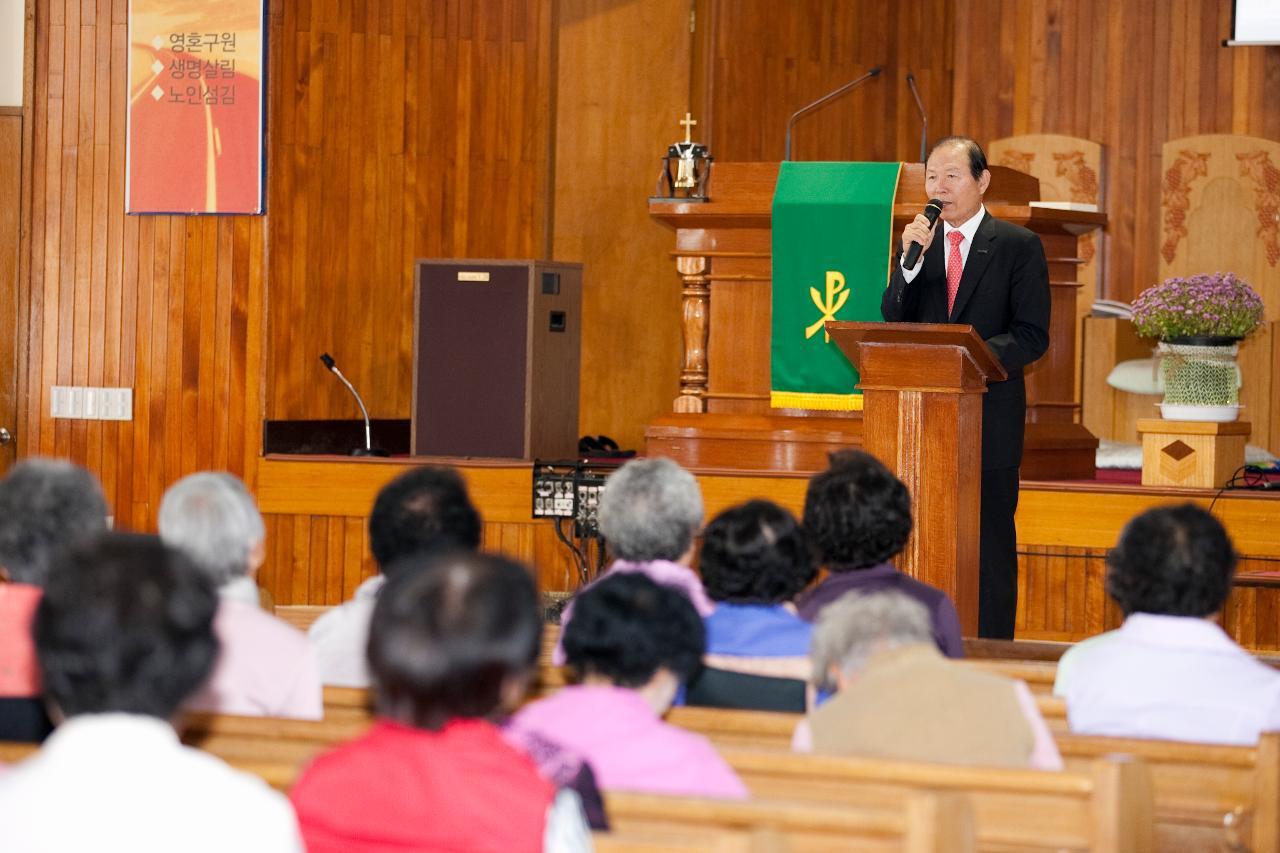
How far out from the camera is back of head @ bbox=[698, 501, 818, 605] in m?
2.92

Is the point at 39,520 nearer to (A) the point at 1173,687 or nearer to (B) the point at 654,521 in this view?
(B) the point at 654,521

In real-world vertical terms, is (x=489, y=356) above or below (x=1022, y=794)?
above

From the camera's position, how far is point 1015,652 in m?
3.98

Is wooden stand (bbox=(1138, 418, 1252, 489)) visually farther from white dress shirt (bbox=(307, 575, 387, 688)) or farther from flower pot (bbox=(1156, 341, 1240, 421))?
white dress shirt (bbox=(307, 575, 387, 688))

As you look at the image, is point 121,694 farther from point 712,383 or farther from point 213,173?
point 213,173

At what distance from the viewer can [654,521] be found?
3154 millimetres

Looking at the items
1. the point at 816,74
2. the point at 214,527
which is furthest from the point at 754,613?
the point at 816,74

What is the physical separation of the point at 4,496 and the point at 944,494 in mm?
2233

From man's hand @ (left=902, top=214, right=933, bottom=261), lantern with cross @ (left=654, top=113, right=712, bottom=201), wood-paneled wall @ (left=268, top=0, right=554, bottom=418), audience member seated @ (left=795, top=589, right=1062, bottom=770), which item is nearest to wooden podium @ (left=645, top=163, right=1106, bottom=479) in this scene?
lantern with cross @ (left=654, top=113, right=712, bottom=201)

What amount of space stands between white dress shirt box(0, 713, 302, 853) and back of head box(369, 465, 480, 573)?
1.30 m

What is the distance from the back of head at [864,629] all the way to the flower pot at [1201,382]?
4.00 m

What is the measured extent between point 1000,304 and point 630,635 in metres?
2.72

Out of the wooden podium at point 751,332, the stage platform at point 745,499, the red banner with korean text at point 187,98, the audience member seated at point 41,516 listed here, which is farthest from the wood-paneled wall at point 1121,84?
the audience member seated at point 41,516

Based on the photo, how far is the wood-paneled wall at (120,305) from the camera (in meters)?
6.69
